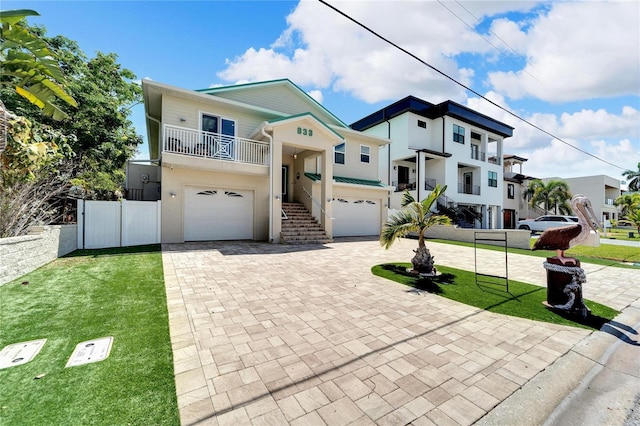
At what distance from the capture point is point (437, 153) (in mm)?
22578

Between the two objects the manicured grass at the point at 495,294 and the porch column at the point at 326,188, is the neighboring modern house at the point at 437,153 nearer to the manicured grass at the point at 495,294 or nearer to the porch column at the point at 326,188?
the porch column at the point at 326,188

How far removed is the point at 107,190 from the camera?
433 inches

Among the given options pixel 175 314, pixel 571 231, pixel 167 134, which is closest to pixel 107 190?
pixel 167 134

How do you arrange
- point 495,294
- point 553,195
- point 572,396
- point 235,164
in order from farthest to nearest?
1. point 553,195
2. point 235,164
3. point 495,294
4. point 572,396

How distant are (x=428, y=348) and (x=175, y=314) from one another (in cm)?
383

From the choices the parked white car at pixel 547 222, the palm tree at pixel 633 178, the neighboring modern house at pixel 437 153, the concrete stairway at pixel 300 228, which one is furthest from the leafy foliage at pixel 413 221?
the palm tree at pixel 633 178

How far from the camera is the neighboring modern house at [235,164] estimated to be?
11.8m

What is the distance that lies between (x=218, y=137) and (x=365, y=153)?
989 centimetres

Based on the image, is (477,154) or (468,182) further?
(468,182)

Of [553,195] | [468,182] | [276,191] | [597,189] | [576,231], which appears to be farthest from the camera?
[597,189]

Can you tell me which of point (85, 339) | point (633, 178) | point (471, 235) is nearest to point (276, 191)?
point (85, 339)

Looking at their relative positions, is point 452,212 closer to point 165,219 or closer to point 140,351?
point 165,219

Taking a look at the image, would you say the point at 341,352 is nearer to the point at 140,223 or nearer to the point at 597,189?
the point at 140,223

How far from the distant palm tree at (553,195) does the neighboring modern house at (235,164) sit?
2711 centimetres
